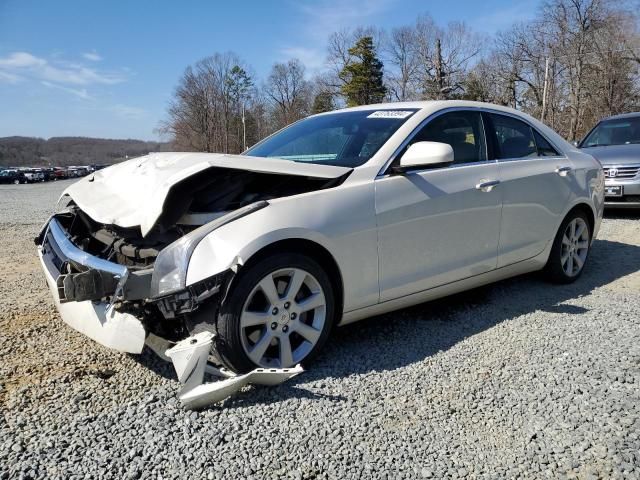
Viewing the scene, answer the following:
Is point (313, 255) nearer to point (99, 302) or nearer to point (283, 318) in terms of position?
point (283, 318)

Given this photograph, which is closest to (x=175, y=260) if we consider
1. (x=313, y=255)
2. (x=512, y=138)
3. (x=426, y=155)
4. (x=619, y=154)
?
(x=313, y=255)

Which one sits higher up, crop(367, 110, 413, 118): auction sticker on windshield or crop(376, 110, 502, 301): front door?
crop(367, 110, 413, 118): auction sticker on windshield

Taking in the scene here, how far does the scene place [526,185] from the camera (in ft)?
13.0

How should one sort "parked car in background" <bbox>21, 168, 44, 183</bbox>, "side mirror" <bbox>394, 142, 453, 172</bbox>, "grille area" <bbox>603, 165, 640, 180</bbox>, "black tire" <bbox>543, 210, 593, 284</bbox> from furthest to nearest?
"parked car in background" <bbox>21, 168, 44, 183</bbox> → "grille area" <bbox>603, 165, 640, 180</bbox> → "black tire" <bbox>543, 210, 593, 284</bbox> → "side mirror" <bbox>394, 142, 453, 172</bbox>

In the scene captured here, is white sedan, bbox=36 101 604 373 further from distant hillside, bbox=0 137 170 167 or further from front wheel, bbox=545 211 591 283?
distant hillside, bbox=0 137 170 167

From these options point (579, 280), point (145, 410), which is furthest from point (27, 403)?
point (579, 280)

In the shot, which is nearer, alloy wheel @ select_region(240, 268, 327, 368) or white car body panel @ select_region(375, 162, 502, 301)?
alloy wheel @ select_region(240, 268, 327, 368)

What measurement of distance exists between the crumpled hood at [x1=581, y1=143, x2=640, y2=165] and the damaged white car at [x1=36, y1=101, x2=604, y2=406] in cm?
498

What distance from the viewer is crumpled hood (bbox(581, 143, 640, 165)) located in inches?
311

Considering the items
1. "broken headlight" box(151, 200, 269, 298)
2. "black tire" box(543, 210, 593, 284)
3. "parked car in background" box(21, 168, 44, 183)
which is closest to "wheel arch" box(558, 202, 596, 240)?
"black tire" box(543, 210, 593, 284)

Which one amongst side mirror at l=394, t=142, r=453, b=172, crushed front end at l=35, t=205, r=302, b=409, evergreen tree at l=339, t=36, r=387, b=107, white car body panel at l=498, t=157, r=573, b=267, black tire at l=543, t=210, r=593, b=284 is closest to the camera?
crushed front end at l=35, t=205, r=302, b=409

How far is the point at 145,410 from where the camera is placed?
2420 mm

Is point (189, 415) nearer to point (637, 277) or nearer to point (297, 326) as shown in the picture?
point (297, 326)

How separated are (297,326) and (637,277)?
152 inches
